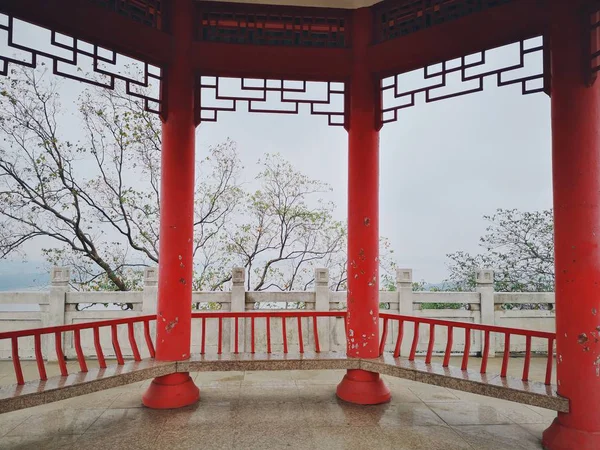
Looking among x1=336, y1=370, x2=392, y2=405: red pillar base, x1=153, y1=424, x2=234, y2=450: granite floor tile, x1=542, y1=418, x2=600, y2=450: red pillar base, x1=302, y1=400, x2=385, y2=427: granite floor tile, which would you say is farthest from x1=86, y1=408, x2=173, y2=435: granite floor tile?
x1=542, y1=418, x2=600, y2=450: red pillar base

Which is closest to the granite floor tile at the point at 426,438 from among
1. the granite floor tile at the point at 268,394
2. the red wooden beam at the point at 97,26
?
the granite floor tile at the point at 268,394

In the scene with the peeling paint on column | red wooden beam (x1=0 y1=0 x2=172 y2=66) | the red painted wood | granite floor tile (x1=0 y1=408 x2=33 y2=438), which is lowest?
granite floor tile (x1=0 y1=408 x2=33 y2=438)

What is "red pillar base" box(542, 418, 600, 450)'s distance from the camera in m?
2.93

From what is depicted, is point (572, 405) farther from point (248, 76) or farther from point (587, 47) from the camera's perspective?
point (248, 76)

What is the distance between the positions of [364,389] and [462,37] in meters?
3.46

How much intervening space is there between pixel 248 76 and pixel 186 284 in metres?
2.18

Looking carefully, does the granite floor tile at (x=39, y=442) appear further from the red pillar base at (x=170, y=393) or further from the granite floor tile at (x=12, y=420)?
the red pillar base at (x=170, y=393)

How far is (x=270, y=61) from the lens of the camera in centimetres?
415

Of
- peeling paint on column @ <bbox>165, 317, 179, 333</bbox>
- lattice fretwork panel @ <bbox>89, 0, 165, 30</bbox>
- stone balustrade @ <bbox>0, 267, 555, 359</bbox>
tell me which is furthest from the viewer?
stone balustrade @ <bbox>0, 267, 555, 359</bbox>

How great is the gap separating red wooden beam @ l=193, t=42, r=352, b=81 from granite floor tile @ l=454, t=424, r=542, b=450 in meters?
3.54

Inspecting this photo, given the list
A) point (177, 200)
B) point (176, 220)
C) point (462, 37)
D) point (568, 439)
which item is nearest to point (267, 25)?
point (462, 37)

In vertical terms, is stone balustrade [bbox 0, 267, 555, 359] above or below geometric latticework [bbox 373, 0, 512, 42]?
below

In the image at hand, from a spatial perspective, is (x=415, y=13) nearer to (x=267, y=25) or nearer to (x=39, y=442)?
(x=267, y=25)

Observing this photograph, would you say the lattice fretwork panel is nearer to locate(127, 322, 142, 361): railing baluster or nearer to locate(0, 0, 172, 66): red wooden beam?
locate(0, 0, 172, 66): red wooden beam
